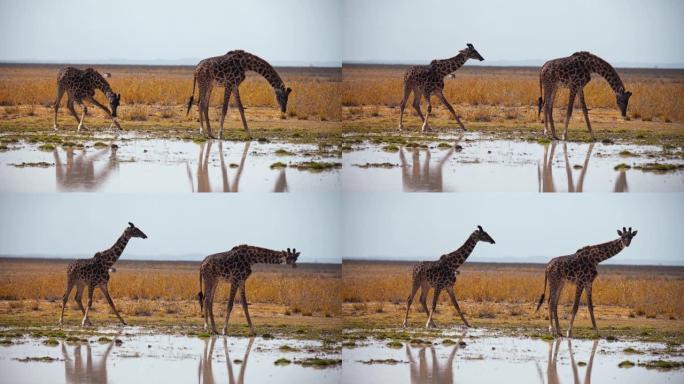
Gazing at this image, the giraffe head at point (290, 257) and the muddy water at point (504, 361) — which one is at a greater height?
the giraffe head at point (290, 257)

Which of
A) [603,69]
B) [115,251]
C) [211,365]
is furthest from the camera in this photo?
[115,251]

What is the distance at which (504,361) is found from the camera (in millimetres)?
9086

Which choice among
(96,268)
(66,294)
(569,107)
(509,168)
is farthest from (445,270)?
(66,294)

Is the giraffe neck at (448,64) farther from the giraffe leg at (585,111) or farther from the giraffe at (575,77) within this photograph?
the giraffe leg at (585,111)

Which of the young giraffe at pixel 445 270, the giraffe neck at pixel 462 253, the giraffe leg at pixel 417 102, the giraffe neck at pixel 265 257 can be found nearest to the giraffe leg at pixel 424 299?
the young giraffe at pixel 445 270

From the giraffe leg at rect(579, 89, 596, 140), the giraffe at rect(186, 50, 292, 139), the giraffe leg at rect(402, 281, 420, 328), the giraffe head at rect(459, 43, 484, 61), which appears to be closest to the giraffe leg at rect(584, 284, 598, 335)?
the giraffe leg at rect(579, 89, 596, 140)

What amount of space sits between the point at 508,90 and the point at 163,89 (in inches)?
119

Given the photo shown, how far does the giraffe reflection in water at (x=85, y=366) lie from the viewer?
29.2 ft

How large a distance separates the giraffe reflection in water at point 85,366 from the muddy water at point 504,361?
6.68 feet

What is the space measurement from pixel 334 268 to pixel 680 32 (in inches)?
143

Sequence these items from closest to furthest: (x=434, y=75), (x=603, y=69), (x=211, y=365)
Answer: (x=211, y=365)
(x=603, y=69)
(x=434, y=75)

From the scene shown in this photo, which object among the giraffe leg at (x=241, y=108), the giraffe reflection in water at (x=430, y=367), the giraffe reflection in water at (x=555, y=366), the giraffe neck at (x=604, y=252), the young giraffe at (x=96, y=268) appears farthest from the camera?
the giraffe leg at (x=241, y=108)

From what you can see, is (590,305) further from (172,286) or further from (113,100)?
(113,100)

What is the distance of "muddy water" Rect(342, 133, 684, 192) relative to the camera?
9.11 meters
